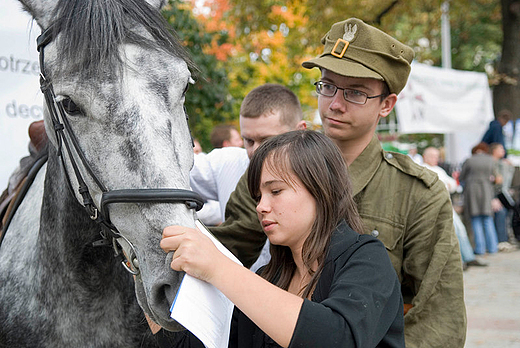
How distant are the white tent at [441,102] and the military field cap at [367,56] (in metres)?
7.42

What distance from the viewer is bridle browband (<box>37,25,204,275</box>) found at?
5.59 feet

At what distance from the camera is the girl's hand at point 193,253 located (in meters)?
1.54

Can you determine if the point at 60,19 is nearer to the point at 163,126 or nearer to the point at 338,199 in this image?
the point at 163,126

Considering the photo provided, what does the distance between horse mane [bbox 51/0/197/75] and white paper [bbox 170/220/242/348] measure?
31.5 inches

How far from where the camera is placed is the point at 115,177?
5.90ft

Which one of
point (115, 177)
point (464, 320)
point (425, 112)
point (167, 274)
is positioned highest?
point (115, 177)

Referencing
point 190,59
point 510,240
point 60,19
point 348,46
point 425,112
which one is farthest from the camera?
point 510,240

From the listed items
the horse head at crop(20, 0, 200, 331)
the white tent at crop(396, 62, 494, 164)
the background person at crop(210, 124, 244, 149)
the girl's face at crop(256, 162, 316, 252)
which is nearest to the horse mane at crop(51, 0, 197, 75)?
the horse head at crop(20, 0, 200, 331)

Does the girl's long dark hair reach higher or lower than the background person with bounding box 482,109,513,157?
higher

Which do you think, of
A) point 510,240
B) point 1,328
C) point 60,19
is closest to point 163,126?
point 60,19

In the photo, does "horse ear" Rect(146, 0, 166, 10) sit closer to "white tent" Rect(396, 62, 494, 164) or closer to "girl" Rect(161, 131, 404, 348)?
"girl" Rect(161, 131, 404, 348)

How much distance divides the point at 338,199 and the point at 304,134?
10.2 inches

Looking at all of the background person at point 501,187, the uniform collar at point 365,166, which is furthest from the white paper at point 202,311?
the background person at point 501,187

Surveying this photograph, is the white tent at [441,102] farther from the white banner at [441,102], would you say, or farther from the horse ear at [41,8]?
the horse ear at [41,8]
